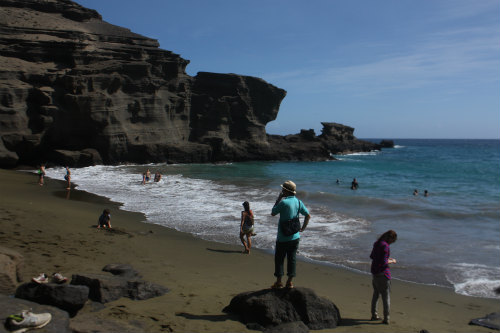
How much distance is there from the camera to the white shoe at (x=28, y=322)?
12.5 ft

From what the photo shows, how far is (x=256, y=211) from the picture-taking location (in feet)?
52.3

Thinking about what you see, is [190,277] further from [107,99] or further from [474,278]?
[107,99]

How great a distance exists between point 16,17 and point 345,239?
136ft

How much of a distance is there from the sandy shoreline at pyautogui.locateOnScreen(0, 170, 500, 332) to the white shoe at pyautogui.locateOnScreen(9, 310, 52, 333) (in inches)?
21.7

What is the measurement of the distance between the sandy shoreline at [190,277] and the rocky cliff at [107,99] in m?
24.0

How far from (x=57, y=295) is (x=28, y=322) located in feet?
2.54

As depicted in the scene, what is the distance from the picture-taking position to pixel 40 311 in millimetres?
4199

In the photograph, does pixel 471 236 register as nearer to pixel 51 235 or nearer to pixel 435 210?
pixel 435 210

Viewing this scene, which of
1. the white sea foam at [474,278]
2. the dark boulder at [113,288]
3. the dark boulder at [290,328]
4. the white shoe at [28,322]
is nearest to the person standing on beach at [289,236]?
the dark boulder at [290,328]

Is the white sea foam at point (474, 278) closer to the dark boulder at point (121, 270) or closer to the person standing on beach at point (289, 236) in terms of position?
the person standing on beach at point (289, 236)

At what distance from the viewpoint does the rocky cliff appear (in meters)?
33.0

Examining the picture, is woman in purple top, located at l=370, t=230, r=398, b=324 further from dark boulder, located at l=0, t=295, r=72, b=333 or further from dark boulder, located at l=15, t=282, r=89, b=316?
dark boulder, located at l=0, t=295, r=72, b=333

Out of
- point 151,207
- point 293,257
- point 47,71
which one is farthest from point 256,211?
point 47,71

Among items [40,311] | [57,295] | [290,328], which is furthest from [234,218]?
[40,311]
